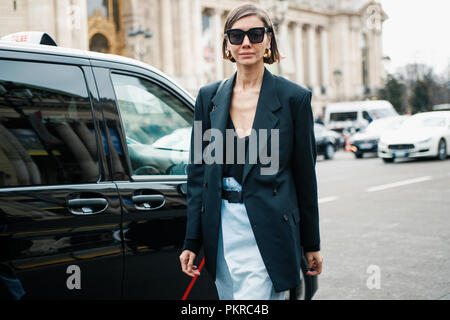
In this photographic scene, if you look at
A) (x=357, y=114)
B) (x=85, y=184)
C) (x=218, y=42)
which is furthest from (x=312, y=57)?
(x=85, y=184)

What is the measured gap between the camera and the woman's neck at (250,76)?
8.18ft

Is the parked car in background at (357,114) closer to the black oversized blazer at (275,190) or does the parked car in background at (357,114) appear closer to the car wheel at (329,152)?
the car wheel at (329,152)

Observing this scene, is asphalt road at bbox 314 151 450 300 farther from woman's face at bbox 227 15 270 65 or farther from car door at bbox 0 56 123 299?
woman's face at bbox 227 15 270 65

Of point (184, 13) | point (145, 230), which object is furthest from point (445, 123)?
point (184, 13)

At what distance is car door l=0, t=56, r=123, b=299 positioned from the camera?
8.04 ft

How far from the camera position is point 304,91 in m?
2.44

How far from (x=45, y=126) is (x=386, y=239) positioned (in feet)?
17.6

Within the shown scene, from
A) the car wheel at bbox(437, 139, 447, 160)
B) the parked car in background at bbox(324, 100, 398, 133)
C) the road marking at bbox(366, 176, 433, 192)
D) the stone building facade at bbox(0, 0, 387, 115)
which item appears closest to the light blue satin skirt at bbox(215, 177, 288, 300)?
the stone building facade at bbox(0, 0, 387, 115)

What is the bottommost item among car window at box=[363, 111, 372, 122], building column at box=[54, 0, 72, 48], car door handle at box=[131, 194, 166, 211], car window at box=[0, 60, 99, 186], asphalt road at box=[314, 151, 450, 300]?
asphalt road at box=[314, 151, 450, 300]

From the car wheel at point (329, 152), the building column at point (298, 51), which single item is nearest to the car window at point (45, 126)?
the car wheel at point (329, 152)

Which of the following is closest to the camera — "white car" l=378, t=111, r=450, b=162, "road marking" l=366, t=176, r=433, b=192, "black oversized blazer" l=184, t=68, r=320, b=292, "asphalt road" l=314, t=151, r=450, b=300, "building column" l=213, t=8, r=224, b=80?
"black oversized blazer" l=184, t=68, r=320, b=292

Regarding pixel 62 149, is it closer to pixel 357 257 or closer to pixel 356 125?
pixel 357 257

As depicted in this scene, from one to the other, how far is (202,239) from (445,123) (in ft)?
60.6
